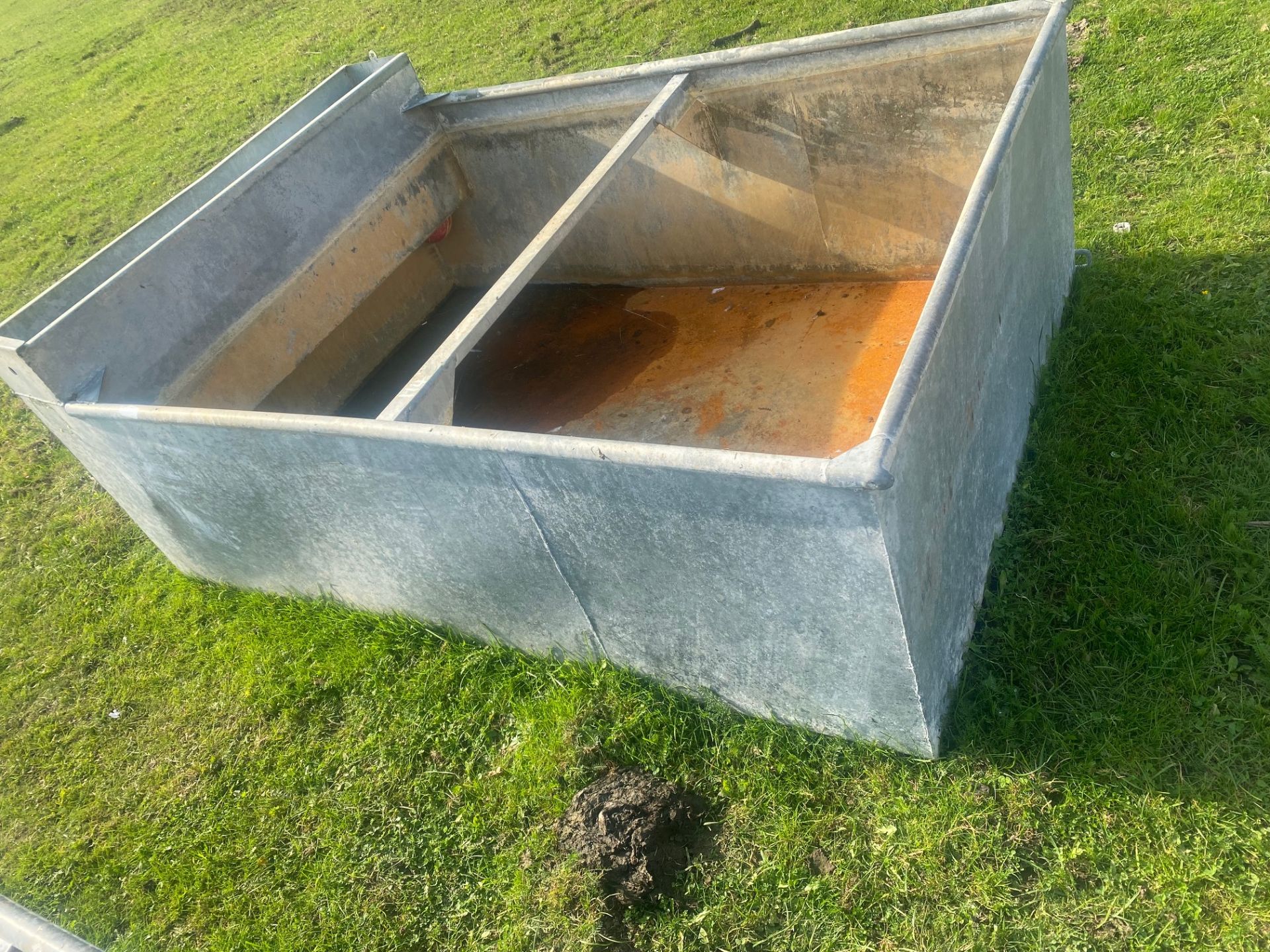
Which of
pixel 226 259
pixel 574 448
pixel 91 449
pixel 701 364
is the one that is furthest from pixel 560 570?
pixel 226 259

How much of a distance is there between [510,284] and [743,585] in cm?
165

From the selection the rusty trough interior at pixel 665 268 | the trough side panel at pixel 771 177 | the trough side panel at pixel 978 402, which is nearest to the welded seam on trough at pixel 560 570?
the rusty trough interior at pixel 665 268

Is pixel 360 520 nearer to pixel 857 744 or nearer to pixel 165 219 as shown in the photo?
pixel 857 744

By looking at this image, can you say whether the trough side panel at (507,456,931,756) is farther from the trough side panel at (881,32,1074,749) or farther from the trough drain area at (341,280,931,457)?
the trough drain area at (341,280,931,457)

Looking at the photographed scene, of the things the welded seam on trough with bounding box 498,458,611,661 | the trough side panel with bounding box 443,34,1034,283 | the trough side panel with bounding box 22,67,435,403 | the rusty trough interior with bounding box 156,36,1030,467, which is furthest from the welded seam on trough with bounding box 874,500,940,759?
the trough side panel with bounding box 22,67,435,403

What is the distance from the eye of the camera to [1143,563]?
3.13 meters

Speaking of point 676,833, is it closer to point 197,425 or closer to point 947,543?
point 947,543

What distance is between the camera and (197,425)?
334cm

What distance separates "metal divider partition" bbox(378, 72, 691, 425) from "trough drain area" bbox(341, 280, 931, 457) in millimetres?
1120

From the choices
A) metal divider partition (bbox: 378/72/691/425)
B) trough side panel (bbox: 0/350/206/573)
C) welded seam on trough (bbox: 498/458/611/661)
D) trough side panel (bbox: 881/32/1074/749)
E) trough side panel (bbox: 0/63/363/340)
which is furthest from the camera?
trough side panel (bbox: 0/63/363/340)

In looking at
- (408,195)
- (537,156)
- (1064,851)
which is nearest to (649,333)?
(537,156)

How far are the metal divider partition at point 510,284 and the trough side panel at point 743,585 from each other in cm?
57

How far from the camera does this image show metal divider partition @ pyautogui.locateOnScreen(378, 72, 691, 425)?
306 centimetres

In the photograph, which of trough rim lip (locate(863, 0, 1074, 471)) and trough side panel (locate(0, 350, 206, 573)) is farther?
trough side panel (locate(0, 350, 206, 573))
